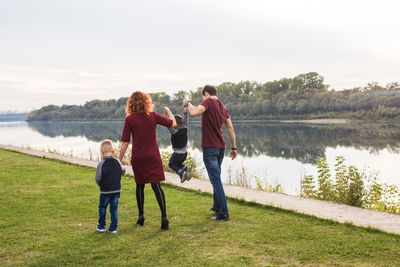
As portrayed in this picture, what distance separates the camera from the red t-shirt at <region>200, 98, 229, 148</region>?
15.7 feet

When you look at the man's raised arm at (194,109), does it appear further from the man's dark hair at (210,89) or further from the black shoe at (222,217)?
the black shoe at (222,217)

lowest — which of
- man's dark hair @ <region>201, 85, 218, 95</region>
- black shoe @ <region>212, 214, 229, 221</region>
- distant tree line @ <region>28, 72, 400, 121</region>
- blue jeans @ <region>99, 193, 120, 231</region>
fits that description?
black shoe @ <region>212, 214, 229, 221</region>

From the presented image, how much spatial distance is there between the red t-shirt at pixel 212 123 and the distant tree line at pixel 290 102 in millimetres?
48439

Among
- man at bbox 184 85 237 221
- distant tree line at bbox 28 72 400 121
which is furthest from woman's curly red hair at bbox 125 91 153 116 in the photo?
distant tree line at bbox 28 72 400 121

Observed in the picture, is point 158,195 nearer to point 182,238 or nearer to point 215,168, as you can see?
point 182,238

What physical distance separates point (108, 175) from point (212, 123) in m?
1.63

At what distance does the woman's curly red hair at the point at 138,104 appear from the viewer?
4.33m

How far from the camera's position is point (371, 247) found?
3980 millimetres

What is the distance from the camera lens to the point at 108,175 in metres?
4.35

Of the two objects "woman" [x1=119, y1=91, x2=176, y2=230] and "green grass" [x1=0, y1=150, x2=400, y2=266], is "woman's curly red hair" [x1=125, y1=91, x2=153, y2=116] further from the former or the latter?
"green grass" [x1=0, y1=150, x2=400, y2=266]

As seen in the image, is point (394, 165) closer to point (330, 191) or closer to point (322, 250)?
point (330, 191)

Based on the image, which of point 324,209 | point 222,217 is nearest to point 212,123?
point 222,217

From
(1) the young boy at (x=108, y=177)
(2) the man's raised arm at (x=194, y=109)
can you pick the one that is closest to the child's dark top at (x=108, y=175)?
(1) the young boy at (x=108, y=177)

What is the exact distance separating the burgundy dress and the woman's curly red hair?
6 centimetres
